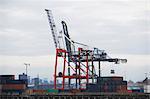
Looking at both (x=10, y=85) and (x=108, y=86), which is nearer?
(x=108, y=86)

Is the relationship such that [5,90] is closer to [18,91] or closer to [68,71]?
[18,91]

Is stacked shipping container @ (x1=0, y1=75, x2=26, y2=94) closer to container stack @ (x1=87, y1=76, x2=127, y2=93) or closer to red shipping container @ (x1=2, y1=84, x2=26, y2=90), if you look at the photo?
red shipping container @ (x1=2, y1=84, x2=26, y2=90)

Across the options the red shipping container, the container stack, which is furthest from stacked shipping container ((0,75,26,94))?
the container stack

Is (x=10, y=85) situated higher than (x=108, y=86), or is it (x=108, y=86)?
(x=10, y=85)

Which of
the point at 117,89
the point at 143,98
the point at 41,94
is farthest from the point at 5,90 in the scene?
the point at 143,98

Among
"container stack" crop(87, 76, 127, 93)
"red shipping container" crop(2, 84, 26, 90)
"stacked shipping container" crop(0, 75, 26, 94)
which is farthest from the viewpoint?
"red shipping container" crop(2, 84, 26, 90)

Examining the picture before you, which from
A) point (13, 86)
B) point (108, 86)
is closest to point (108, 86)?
point (108, 86)

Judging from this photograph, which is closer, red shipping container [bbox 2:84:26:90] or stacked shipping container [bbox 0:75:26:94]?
stacked shipping container [bbox 0:75:26:94]

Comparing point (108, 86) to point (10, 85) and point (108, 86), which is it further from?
point (10, 85)

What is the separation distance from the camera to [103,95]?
102812 mm

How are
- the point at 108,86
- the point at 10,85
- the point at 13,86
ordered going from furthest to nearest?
the point at 10,85 < the point at 13,86 < the point at 108,86

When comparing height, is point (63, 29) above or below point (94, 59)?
above

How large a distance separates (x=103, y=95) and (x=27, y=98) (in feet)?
61.0

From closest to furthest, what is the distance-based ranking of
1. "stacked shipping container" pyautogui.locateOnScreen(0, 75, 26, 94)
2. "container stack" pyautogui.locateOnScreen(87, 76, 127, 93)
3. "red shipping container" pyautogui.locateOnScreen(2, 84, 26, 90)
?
"container stack" pyautogui.locateOnScreen(87, 76, 127, 93)
"stacked shipping container" pyautogui.locateOnScreen(0, 75, 26, 94)
"red shipping container" pyautogui.locateOnScreen(2, 84, 26, 90)
